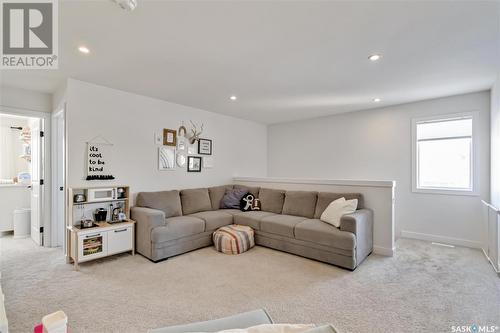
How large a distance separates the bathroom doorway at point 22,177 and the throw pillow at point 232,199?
9.57ft

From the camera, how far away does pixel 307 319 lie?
1.94m

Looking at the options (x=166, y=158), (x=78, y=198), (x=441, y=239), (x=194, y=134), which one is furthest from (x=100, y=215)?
(x=441, y=239)

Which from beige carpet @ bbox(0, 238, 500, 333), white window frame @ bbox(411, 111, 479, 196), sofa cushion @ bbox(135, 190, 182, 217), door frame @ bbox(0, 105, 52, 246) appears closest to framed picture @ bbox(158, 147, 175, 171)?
sofa cushion @ bbox(135, 190, 182, 217)

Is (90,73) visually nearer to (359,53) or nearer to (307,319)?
(359,53)

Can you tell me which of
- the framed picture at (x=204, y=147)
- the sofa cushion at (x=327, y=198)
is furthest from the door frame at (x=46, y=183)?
the sofa cushion at (x=327, y=198)

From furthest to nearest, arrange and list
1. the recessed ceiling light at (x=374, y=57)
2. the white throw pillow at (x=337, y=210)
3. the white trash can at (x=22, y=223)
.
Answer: the white trash can at (x=22, y=223)
the white throw pillow at (x=337, y=210)
the recessed ceiling light at (x=374, y=57)

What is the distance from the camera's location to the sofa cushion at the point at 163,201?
365cm

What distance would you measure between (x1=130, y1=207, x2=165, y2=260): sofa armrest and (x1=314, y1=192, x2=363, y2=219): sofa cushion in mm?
2349

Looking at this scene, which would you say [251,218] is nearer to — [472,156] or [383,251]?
[383,251]

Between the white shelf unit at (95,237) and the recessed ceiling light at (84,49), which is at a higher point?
the recessed ceiling light at (84,49)

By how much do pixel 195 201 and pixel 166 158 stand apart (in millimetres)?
925

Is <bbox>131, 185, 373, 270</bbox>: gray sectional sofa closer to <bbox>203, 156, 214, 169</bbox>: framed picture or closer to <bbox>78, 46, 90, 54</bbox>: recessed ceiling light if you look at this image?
<bbox>203, 156, 214, 169</bbox>: framed picture

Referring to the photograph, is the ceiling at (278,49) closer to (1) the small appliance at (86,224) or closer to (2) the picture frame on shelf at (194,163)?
(2) the picture frame on shelf at (194,163)

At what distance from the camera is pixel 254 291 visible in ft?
7.79
